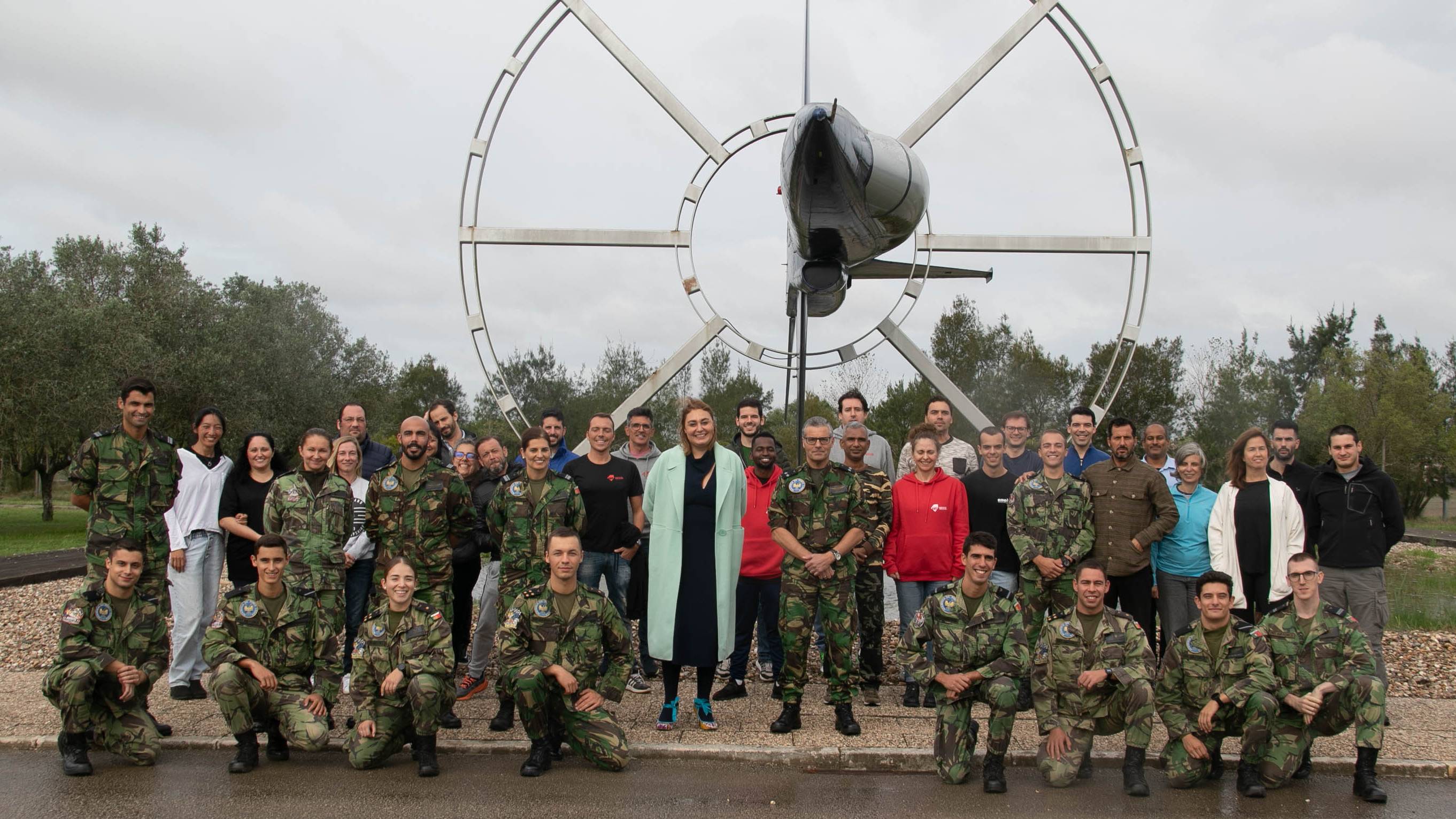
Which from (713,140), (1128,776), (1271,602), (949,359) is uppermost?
(713,140)

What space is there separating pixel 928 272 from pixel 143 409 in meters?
6.10

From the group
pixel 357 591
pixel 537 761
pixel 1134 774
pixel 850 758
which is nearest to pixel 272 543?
pixel 357 591

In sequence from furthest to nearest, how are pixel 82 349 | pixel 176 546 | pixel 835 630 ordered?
pixel 82 349, pixel 176 546, pixel 835 630

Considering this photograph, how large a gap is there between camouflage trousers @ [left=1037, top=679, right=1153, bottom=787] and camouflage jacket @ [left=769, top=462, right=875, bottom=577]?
4.58ft

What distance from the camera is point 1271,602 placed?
5738 mm

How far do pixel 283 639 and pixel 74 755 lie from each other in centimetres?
102

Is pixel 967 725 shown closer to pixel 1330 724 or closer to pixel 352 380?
pixel 1330 724

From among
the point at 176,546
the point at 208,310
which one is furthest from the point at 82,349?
the point at 176,546

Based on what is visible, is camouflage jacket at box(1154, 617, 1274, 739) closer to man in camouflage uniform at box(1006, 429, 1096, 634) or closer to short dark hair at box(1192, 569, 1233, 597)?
short dark hair at box(1192, 569, 1233, 597)

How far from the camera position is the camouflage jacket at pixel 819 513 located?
5391mm

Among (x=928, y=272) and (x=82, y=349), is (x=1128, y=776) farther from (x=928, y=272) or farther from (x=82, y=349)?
(x=82, y=349)

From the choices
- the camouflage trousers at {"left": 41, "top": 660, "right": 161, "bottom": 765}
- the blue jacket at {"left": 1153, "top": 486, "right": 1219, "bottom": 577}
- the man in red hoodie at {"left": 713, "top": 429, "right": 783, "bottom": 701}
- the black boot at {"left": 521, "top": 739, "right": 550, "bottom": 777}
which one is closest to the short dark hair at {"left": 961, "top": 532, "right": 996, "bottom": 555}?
the man in red hoodie at {"left": 713, "top": 429, "right": 783, "bottom": 701}

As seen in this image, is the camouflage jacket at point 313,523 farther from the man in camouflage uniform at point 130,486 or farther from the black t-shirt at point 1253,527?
the black t-shirt at point 1253,527

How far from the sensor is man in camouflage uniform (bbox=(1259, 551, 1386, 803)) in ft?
14.9
